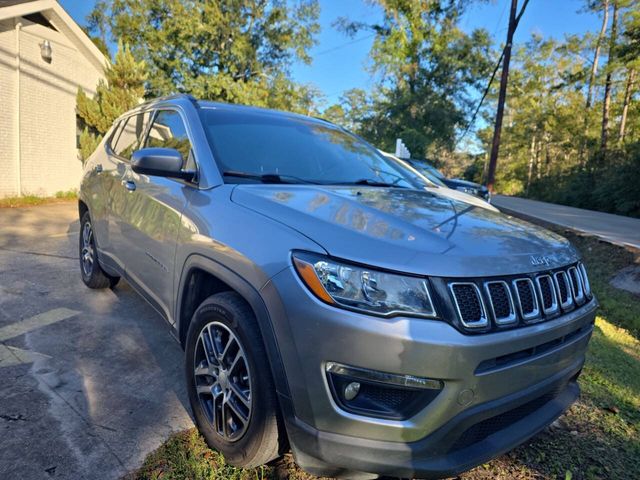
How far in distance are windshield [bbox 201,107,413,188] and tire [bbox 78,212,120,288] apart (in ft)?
6.91

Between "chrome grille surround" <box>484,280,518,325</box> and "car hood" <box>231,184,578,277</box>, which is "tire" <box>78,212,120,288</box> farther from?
"chrome grille surround" <box>484,280,518,325</box>

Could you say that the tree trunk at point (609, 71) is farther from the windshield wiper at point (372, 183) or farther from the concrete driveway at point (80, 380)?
the concrete driveway at point (80, 380)

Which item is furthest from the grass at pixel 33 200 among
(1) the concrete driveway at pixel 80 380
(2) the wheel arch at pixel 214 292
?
(2) the wheel arch at pixel 214 292

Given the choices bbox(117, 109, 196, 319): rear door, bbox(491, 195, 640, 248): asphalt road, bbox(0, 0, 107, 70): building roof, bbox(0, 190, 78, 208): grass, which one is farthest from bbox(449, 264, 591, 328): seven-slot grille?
bbox(0, 0, 107, 70): building roof

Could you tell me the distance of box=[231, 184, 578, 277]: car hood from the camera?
1.59m

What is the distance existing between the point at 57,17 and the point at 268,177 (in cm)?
1190

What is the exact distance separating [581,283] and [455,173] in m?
50.5

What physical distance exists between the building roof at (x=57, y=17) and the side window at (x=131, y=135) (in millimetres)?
7841

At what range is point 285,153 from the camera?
9.47ft

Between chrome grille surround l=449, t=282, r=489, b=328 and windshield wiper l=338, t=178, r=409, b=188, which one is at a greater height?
windshield wiper l=338, t=178, r=409, b=188

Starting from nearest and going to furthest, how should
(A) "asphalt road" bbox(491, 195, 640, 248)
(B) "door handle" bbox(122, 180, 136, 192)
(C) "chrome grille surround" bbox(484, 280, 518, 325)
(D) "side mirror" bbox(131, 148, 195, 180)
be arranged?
(C) "chrome grille surround" bbox(484, 280, 518, 325), (D) "side mirror" bbox(131, 148, 195, 180), (B) "door handle" bbox(122, 180, 136, 192), (A) "asphalt road" bbox(491, 195, 640, 248)

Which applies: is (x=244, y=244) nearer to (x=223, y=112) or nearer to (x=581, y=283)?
(x=223, y=112)

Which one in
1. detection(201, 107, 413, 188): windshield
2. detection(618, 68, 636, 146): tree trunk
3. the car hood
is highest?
detection(618, 68, 636, 146): tree trunk

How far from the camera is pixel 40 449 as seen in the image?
82.1 inches
